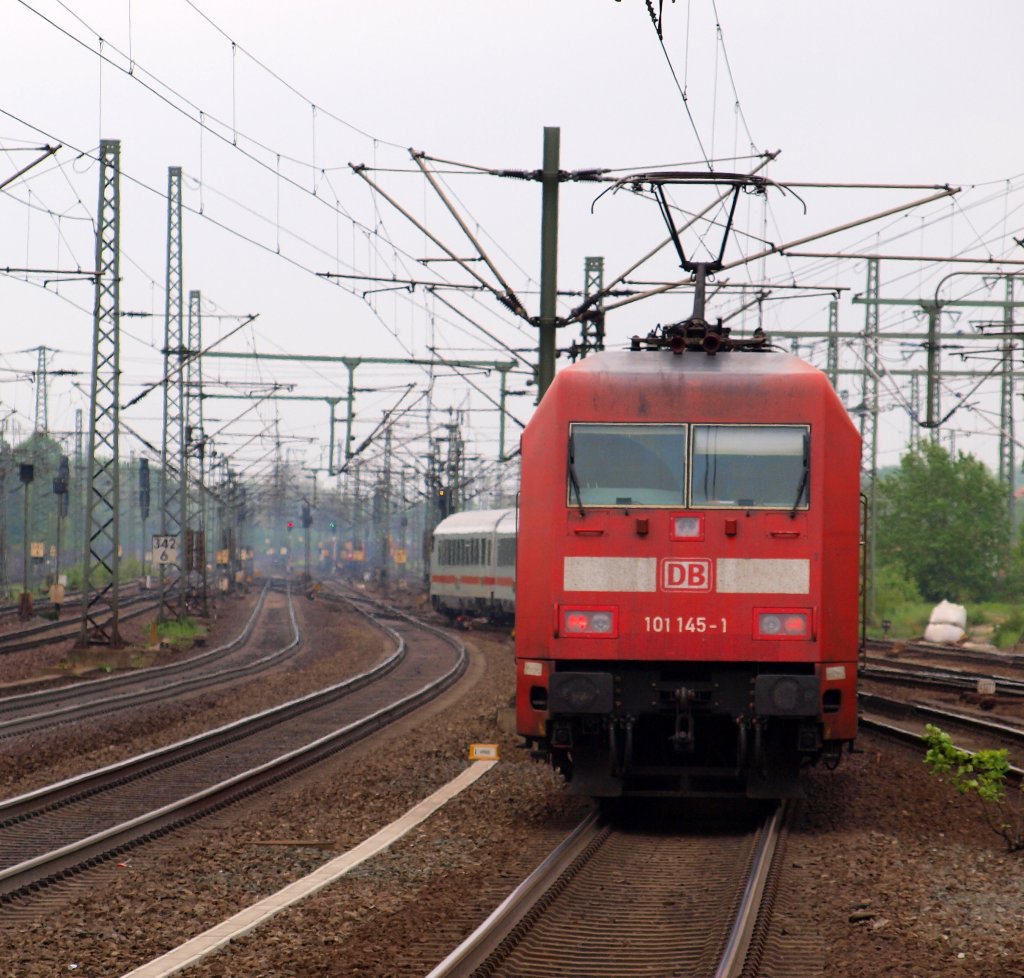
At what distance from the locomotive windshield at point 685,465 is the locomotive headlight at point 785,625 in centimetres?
78

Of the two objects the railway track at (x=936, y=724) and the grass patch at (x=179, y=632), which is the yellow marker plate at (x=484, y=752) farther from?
the grass patch at (x=179, y=632)

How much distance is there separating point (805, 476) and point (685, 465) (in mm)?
875

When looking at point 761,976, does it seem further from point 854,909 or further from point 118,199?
point 118,199

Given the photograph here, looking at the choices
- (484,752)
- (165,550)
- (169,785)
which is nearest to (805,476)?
(484,752)

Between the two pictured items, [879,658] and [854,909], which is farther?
[879,658]

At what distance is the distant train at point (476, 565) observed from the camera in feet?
140

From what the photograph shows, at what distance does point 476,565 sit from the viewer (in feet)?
152

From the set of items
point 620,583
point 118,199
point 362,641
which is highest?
point 118,199

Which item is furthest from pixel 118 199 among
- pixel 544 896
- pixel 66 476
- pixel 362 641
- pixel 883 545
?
pixel 883 545

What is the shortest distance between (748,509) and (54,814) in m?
6.58

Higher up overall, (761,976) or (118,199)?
(118,199)

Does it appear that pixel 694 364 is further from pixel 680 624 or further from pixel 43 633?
pixel 43 633

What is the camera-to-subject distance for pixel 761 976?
6.99 m

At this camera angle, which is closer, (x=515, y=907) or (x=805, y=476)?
(x=515, y=907)
